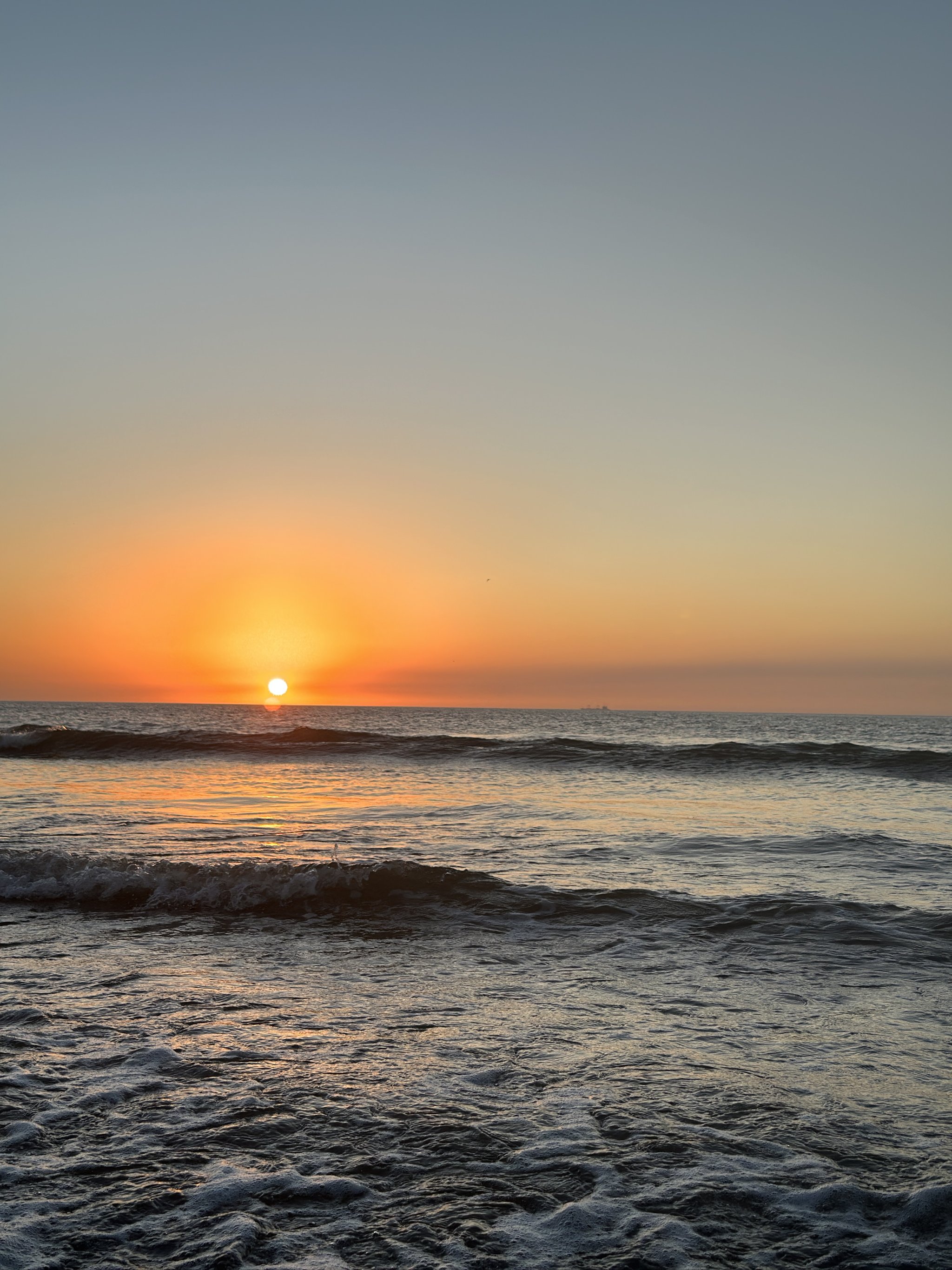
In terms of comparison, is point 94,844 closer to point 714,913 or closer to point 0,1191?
point 714,913

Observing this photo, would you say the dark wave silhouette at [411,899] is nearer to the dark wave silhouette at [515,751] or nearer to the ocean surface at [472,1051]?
the ocean surface at [472,1051]

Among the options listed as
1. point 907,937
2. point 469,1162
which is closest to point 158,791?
point 907,937

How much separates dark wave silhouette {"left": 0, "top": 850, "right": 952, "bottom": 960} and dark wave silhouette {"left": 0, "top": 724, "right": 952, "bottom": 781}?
20160 millimetres

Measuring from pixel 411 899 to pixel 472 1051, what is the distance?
4609mm

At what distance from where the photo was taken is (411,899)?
31.6ft

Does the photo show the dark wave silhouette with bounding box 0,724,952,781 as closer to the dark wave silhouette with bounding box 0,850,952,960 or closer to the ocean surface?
the ocean surface

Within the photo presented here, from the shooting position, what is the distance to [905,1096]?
4531 millimetres

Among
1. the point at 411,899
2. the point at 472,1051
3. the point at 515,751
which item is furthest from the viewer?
the point at 515,751

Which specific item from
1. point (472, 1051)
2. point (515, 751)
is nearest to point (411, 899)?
point (472, 1051)

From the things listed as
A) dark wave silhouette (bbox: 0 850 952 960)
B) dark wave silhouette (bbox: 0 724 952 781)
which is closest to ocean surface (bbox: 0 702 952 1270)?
dark wave silhouette (bbox: 0 850 952 960)

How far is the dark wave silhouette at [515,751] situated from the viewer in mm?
30372

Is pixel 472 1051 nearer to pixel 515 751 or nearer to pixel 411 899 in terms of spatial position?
pixel 411 899

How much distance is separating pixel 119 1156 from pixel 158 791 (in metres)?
18.1

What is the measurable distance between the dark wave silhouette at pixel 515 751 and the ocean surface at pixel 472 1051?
59.0 ft
